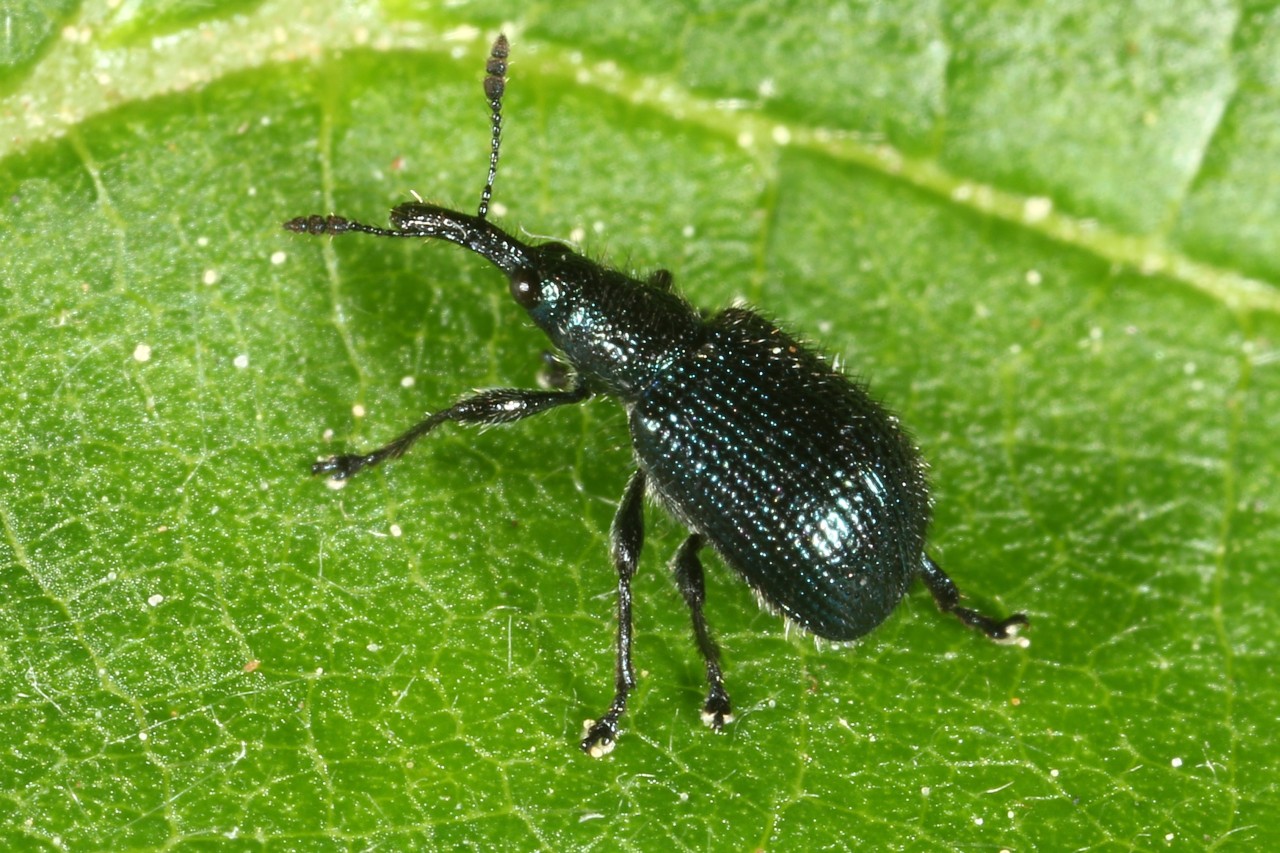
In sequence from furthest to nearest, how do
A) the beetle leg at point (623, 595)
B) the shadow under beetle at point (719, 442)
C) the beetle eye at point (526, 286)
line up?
the beetle eye at point (526, 286), the shadow under beetle at point (719, 442), the beetle leg at point (623, 595)

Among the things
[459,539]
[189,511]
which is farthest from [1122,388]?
[189,511]

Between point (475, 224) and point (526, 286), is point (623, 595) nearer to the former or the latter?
point (526, 286)

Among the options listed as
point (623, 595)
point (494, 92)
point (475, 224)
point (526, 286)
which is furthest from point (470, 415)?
point (494, 92)

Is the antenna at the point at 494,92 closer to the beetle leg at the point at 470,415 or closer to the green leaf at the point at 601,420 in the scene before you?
the green leaf at the point at 601,420

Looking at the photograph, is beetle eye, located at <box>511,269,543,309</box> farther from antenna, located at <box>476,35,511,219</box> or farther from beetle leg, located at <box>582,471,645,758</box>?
beetle leg, located at <box>582,471,645,758</box>

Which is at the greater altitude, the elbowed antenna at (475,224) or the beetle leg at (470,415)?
the elbowed antenna at (475,224)

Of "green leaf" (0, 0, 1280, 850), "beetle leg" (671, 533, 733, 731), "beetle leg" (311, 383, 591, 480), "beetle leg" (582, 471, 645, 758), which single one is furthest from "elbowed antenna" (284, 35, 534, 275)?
"beetle leg" (671, 533, 733, 731)

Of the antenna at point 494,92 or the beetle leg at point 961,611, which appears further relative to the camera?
the antenna at point 494,92

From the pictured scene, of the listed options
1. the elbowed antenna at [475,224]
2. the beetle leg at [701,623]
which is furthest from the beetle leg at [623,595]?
the elbowed antenna at [475,224]
